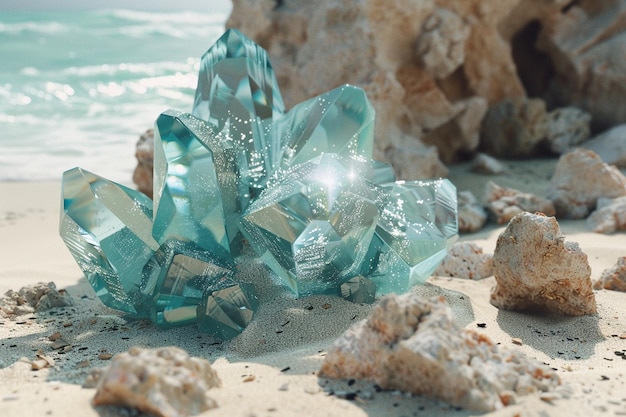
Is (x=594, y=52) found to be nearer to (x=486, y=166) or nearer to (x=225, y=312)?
(x=486, y=166)

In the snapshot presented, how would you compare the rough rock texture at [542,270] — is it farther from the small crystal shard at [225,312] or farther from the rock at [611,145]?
the rock at [611,145]

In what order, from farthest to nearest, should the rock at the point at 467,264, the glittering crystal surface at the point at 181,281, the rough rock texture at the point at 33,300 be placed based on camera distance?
the rock at the point at 467,264 < the rough rock texture at the point at 33,300 < the glittering crystal surface at the point at 181,281

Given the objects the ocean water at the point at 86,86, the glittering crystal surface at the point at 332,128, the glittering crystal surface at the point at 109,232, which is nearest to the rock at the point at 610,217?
the glittering crystal surface at the point at 332,128

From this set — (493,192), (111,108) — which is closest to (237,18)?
(493,192)

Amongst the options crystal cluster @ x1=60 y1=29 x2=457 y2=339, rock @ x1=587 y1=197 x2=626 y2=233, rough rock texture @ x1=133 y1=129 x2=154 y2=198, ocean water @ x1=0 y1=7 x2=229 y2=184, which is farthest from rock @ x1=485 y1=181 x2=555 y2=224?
ocean water @ x1=0 y1=7 x2=229 y2=184

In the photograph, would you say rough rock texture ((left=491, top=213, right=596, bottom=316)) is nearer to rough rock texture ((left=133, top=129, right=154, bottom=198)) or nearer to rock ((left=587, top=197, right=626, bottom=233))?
rock ((left=587, top=197, right=626, bottom=233))

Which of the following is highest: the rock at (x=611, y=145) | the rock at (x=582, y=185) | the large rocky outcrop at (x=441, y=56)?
the large rocky outcrop at (x=441, y=56)

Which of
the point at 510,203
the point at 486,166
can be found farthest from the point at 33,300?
the point at 486,166
